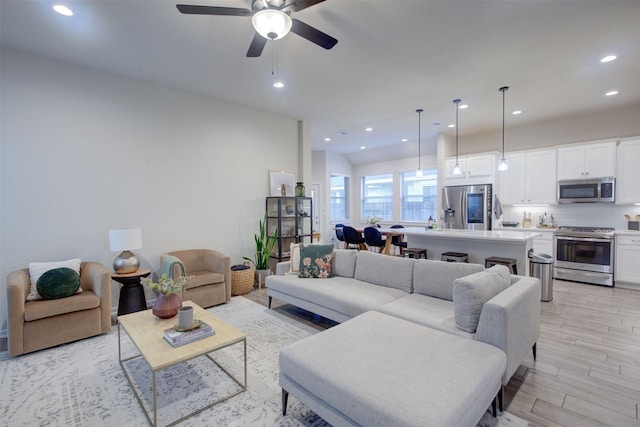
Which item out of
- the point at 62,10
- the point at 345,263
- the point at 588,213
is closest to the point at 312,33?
the point at 62,10

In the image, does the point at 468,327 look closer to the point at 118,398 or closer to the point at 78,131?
the point at 118,398

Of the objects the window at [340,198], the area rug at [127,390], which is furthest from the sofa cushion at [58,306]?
the window at [340,198]

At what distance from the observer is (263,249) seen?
16.7 feet

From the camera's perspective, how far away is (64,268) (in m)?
3.06

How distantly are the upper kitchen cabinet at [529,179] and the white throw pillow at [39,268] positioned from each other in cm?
722

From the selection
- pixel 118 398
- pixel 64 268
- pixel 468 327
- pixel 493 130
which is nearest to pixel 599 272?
pixel 493 130

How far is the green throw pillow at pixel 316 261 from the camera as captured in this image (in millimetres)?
3715

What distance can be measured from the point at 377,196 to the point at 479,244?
191 inches

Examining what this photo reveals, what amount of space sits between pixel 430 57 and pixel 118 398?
4.32m

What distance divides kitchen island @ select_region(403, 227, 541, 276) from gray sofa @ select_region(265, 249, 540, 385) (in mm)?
1424

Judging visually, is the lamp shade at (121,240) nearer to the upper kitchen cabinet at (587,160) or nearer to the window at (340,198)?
the window at (340,198)

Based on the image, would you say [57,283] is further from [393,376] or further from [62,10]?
[393,376]

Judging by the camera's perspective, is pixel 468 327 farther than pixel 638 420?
Yes

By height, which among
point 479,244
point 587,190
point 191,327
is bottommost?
point 191,327
